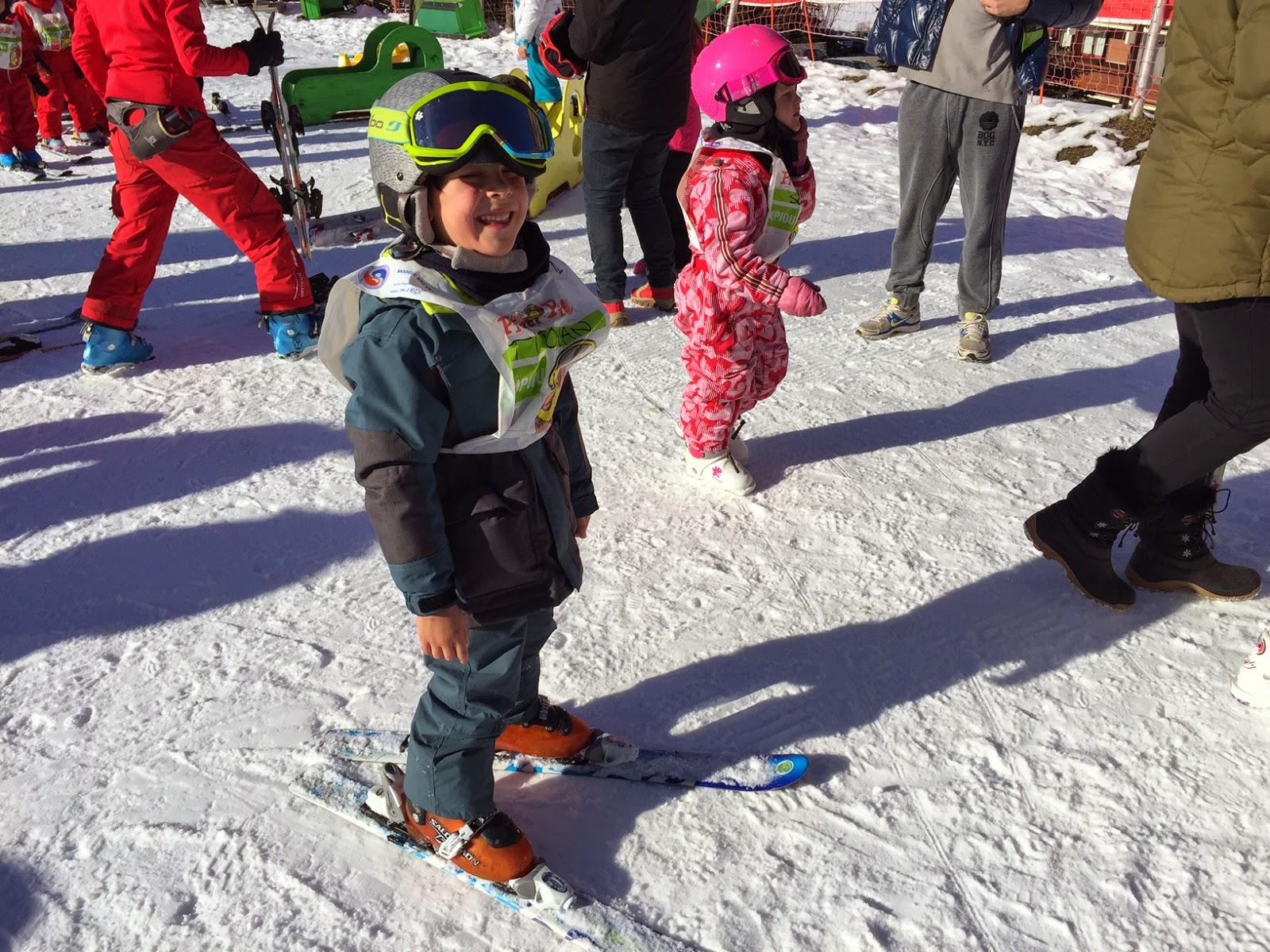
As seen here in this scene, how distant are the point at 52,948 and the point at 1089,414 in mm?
3940

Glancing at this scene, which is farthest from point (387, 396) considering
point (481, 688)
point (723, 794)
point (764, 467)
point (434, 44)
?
point (434, 44)

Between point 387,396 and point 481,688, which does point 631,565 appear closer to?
point 481,688

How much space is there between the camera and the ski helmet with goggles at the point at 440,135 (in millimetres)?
1721

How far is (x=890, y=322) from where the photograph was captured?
482cm

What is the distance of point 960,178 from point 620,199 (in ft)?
5.35

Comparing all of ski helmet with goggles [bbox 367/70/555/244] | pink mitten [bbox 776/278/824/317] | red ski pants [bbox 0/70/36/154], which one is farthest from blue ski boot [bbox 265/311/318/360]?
red ski pants [bbox 0/70/36/154]

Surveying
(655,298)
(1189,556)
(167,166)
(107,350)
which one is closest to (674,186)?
(655,298)

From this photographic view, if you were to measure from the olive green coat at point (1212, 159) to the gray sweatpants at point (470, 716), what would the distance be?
5.85ft

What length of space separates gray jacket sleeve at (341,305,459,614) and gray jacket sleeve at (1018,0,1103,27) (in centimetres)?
346

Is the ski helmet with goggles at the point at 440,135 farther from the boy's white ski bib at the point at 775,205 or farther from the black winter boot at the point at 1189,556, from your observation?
the black winter boot at the point at 1189,556

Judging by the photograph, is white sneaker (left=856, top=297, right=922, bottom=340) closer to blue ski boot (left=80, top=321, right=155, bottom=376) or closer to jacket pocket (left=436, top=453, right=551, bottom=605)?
jacket pocket (left=436, top=453, right=551, bottom=605)

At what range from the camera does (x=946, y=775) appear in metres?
2.38

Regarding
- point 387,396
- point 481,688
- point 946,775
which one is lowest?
point 946,775

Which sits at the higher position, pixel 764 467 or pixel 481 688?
pixel 481 688
